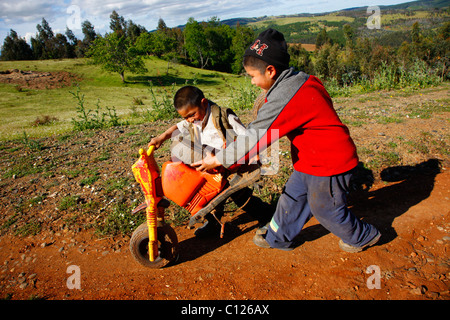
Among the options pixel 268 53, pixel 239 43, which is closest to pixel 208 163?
pixel 268 53

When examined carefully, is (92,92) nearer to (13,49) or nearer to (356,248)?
(356,248)

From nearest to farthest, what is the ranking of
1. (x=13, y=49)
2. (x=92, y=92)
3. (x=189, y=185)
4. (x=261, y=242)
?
(x=189, y=185) → (x=261, y=242) → (x=92, y=92) → (x=13, y=49)

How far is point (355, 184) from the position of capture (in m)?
4.80

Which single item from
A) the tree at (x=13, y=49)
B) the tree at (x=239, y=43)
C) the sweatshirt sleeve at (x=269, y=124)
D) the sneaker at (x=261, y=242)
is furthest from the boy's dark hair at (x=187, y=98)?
the tree at (x=13, y=49)

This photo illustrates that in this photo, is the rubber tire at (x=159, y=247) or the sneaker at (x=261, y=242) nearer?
the rubber tire at (x=159, y=247)

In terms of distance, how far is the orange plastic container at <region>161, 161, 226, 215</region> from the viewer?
9.53 feet

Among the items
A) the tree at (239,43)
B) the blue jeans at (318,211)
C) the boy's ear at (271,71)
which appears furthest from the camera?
the tree at (239,43)

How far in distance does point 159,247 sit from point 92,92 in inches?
1349

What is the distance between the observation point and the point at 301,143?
269 cm

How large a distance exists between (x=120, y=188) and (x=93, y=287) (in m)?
2.02

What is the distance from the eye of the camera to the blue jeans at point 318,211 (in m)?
2.75

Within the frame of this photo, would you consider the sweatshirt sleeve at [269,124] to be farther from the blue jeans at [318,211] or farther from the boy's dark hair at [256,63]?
the blue jeans at [318,211]

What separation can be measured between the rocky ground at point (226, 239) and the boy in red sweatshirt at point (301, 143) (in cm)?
41

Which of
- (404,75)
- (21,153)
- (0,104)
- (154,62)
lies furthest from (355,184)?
(154,62)
